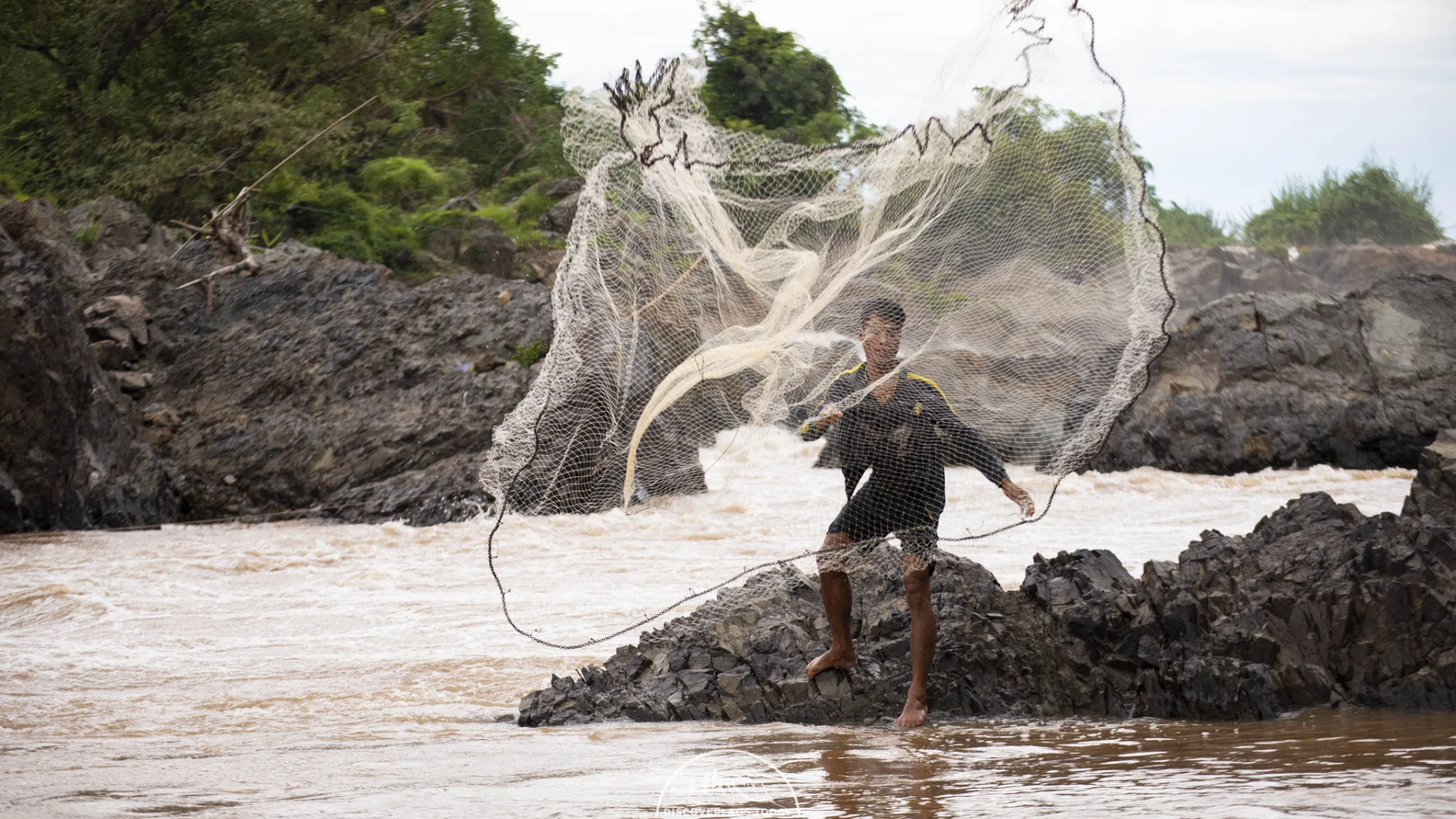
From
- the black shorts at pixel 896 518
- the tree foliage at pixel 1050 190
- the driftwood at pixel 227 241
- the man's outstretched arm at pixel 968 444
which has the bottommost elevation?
the black shorts at pixel 896 518

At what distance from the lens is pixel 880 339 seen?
474 centimetres

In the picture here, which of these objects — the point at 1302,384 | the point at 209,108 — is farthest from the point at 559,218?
the point at 1302,384

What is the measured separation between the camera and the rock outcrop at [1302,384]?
1399 centimetres

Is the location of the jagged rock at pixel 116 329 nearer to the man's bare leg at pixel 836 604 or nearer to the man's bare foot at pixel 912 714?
the man's bare leg at pixel 836 604

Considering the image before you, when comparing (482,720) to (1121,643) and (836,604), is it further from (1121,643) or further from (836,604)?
(1121,643)

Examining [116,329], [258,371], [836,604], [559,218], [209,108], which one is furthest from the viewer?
[559,218]

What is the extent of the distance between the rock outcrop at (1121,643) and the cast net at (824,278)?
46 centimetres

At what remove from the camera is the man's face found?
4.73 meters

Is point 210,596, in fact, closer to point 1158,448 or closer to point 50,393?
point 50,393

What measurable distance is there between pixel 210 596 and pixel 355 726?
16.7 ft

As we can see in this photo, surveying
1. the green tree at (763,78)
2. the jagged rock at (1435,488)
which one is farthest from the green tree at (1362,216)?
the jagged rock at (1435,488)

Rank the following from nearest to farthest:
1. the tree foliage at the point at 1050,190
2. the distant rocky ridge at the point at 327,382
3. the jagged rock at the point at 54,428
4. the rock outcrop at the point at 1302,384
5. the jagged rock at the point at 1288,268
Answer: the tree foliage at the point at 1050,190, the jagged rock at the point at 54,428, the distant rocky ridge at the point at 327,382, the rock outcrop at the point at 1302,384, the jagged rock at the point at 1288,268

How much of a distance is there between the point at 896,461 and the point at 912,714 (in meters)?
0.93

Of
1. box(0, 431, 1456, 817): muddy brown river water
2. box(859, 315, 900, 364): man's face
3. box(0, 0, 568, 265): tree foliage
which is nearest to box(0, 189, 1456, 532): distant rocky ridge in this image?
box(0, 431, 1456, 817): muddy brown river water
